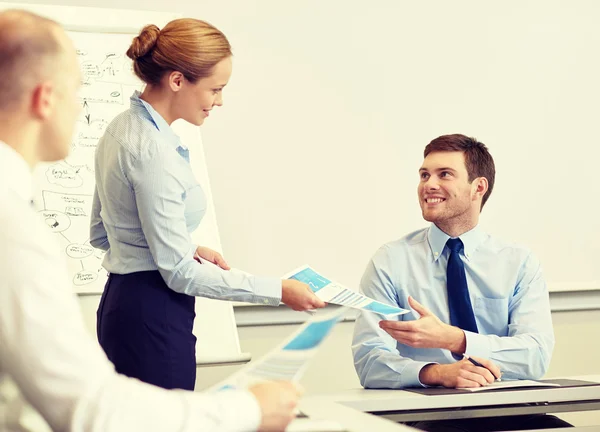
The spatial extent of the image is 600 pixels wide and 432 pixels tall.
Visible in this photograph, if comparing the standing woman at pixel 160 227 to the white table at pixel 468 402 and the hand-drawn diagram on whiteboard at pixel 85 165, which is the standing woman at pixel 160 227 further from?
the hand-drawn diagram on whiteboard at pixel 85 165

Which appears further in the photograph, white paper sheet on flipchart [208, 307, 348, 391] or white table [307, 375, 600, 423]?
white table [307, 375, 600, 423]

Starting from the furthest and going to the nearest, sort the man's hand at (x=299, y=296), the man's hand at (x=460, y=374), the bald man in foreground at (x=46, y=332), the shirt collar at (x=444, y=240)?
the shirt collar at (x=444, y=240) → the man's hand at (x=460, y=374) → the man's hand at (x=299, y=296) → the bald man in foreground at (x=46, y=332)

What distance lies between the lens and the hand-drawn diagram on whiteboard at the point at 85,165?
9.12 ft

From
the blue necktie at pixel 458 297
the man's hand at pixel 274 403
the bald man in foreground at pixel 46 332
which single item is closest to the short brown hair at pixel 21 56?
the bald man in foreground at pixel 46 332

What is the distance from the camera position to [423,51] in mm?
3469

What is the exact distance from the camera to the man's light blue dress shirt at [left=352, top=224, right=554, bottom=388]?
229 centimetres

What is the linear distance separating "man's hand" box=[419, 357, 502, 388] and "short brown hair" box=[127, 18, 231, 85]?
3.28 ft

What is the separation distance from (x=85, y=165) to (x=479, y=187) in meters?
1.42

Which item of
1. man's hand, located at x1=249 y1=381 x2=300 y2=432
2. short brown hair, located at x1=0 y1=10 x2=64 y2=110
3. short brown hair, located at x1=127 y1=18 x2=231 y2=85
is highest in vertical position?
short brown hair, located at x1=127 y1=18 x2=231 y2=85

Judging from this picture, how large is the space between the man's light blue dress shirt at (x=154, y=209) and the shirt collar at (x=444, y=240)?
0.81 m

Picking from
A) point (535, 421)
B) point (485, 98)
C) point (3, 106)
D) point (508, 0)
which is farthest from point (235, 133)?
point (3, 106)

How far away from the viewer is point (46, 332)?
2.90ft

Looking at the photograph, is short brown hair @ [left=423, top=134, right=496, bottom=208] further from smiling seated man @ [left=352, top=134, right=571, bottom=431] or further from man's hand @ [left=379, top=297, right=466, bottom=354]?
man's hand @ [left=379, top=297, right=466, bottom=354]

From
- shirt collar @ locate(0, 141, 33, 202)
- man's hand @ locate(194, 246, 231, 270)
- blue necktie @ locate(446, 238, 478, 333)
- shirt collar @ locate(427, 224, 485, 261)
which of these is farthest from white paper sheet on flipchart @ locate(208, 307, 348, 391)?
shirt collar @ locate(427, 224, 485, 261)
